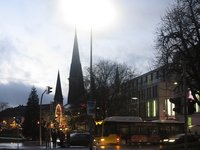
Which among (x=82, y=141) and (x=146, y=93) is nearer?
(x=82, y=141)

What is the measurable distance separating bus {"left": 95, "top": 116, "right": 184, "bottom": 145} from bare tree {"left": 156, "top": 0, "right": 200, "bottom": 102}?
15405mm

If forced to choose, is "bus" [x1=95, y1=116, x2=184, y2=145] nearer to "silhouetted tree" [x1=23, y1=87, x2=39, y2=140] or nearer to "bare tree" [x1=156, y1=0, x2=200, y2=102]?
"bare tree" [x1=156, y1=0, x2=200, y2=102]

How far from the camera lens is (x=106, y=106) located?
3642 inches

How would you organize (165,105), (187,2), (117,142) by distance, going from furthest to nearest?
(165,105) < (117,142) < (187,2)

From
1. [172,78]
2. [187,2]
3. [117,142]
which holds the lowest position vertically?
[117,142]

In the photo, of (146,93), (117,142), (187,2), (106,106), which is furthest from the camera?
(146,93)

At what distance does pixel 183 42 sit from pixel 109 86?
5127cm

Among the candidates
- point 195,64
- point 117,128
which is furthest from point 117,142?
point 195,64

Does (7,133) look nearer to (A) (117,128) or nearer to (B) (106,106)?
(B) (106,106)

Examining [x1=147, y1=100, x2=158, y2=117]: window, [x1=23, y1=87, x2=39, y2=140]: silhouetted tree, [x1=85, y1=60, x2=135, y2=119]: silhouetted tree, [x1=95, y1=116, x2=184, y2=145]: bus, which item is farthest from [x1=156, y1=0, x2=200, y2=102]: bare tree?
[x1=147, y1=100, x2=158, y2=117]: window

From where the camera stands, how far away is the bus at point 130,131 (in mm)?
58188

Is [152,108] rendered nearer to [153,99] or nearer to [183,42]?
[153,99]

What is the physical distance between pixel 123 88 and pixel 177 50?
50187 mm

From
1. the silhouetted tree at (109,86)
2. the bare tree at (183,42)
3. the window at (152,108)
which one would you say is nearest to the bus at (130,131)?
the bare tree at (183,42)
